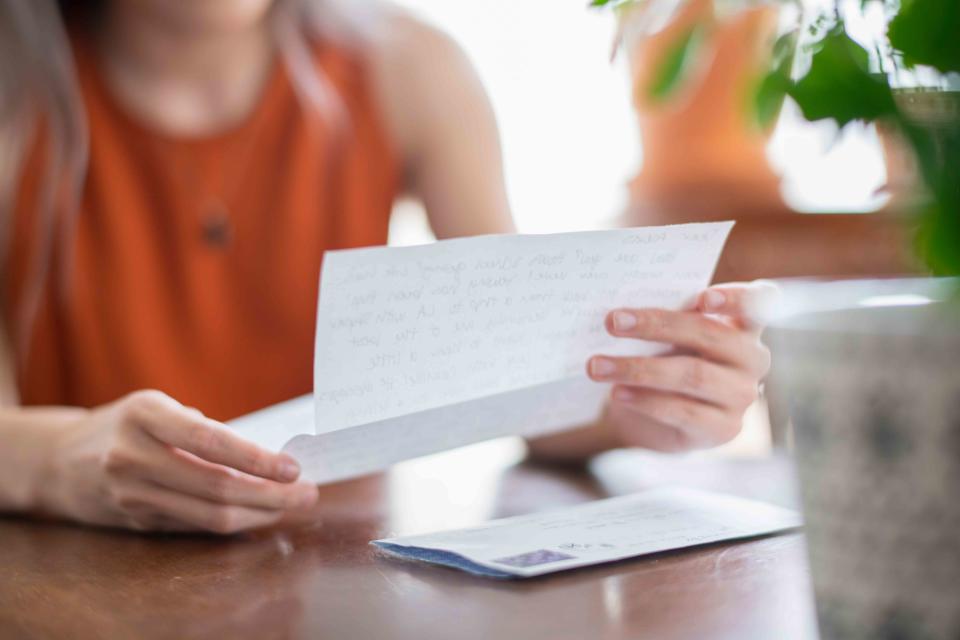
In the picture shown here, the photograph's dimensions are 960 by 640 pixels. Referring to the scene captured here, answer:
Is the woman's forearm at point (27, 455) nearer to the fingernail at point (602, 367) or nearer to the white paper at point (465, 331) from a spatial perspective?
the white paper at point (465, 331)

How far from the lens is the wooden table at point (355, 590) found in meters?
0.48

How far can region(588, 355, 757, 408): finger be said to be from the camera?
0.71 meters

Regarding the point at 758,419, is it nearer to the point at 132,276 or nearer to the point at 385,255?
the point at 132,276

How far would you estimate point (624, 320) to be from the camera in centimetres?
68

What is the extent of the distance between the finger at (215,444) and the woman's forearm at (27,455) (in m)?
0.17

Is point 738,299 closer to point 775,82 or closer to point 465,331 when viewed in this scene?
point 465,331

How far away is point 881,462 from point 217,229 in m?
1.17

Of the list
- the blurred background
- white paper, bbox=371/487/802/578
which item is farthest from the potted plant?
the blurred background

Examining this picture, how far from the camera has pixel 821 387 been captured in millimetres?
386

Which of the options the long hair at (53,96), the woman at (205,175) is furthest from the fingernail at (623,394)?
the long hair at (53,96)

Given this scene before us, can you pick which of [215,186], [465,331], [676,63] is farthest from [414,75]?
[676,63]

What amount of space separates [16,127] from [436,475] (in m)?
0.75

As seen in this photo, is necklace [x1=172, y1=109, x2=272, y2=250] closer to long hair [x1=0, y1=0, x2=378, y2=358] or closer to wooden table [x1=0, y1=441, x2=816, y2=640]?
long hair [x1=0, y1=0, x2=378, y2=358]

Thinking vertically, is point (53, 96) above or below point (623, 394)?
above
